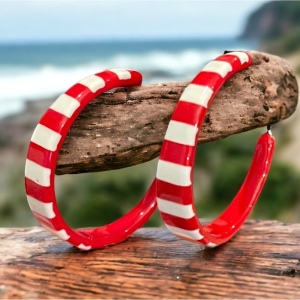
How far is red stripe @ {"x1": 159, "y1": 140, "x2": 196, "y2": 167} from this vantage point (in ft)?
2.27

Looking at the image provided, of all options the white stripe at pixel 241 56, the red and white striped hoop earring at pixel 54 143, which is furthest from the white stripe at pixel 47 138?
the white stripe at pixel 241 56

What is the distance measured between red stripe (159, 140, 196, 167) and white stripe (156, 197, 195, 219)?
6cm

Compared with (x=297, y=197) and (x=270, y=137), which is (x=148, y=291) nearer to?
(x=270, y=137)

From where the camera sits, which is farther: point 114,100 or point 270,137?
point 270,137

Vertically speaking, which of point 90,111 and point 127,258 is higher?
A: point 90,111

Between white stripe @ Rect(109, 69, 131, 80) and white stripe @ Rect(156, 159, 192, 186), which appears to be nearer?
white stripe @ Rect(156, 159, 192, 186)

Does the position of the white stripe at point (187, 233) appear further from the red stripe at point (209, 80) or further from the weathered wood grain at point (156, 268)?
the red stripe at point (209, 80)

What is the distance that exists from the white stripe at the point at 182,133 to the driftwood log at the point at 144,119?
9 centimetres

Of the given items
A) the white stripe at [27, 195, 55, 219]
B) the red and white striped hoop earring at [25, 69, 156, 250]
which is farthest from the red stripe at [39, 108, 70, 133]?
the white stripe at [27, 195, 55, 219]

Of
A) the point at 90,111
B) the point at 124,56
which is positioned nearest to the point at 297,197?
the point at 90,111

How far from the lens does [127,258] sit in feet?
2.65

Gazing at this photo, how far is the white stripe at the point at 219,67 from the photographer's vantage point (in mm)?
742

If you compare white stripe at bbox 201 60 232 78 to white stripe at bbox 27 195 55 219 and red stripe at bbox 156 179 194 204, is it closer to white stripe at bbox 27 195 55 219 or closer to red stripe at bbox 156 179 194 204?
red stripe at bbox 156 179 194 204

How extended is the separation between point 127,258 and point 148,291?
3.9 inches
